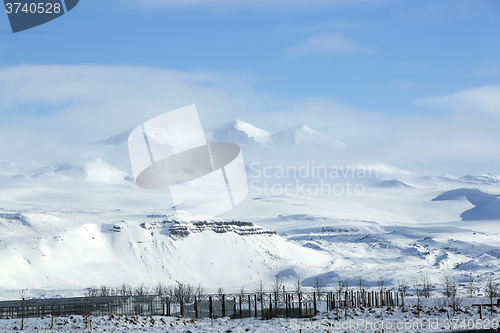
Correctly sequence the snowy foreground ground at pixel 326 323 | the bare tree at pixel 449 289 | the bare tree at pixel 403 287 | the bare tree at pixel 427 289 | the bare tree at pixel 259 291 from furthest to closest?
the bare tree at pixel 403 287 → the bare tree at pixel 427 289 → the bare tree at pixel 449 289 → the bare tree at pixel 259 291 → the snowy foreground ground at pixel 326 323

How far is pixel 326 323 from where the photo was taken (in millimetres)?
37812

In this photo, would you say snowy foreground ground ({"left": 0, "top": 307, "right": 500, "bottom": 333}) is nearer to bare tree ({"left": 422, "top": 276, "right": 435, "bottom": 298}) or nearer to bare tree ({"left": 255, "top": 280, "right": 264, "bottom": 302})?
bare tree ({"left": 255, "top": 280, "right": 264, "bottom": 302})

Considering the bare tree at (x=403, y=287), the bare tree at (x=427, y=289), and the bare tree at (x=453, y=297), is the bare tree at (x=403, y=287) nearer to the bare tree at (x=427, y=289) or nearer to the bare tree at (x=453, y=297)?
the bare tree at (x=427, y=289)

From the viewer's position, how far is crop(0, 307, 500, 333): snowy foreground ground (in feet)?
114

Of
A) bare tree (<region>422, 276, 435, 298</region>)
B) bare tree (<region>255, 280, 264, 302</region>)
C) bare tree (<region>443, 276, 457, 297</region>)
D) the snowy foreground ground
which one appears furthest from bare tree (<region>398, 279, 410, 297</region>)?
the snowy foreground ground

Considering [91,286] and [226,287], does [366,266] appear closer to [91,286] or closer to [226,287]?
[226,287]

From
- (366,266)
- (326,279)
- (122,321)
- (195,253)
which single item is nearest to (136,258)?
(195,253)

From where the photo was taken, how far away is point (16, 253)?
15238 centimetres

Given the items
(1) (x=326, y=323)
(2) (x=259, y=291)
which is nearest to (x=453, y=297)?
(1) (x=326, y=323)

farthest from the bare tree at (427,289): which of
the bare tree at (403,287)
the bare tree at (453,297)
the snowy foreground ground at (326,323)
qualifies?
the snowy foreground ground at (326,323)

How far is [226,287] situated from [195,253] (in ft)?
129

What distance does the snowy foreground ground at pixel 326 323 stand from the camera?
34.8 meters

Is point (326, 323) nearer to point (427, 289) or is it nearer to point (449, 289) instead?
point (449, 289)

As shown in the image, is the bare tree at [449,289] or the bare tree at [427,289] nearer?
the bare tree at [449,289]
